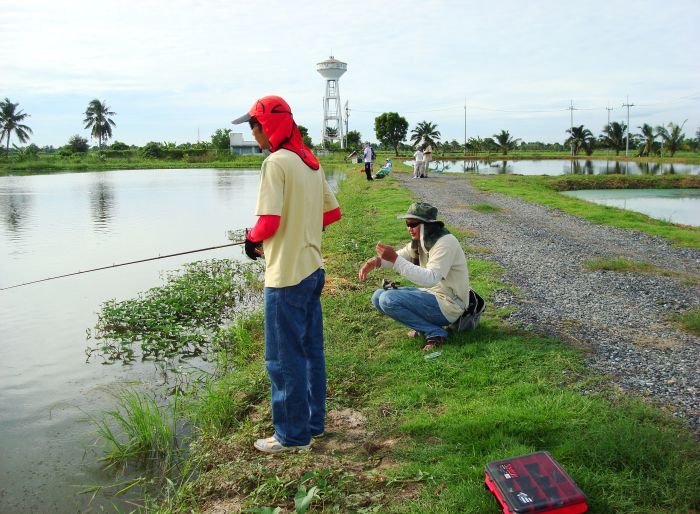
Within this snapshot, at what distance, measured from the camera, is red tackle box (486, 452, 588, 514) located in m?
2.55

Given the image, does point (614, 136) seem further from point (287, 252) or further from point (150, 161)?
point (287, 252)

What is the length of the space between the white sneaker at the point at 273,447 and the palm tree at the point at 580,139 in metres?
66.0

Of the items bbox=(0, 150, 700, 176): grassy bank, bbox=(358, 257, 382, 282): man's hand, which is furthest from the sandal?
bbox=(0, 150, 700, 176): grassy bank

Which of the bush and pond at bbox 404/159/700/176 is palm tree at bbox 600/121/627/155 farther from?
the bush


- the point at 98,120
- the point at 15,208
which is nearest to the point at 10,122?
the point at 98,120

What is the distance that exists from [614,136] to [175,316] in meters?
65.3

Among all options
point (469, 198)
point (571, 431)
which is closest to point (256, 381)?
point (571, 431)

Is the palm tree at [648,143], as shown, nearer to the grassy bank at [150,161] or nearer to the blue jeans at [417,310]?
the grassy bank at [150,161]

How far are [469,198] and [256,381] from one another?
13.4m

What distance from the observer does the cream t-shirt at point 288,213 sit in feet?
10.6

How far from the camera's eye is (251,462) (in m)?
3.49

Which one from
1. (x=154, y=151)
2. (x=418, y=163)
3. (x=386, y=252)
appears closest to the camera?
(x=386, y=252)

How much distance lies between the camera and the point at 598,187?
85.4 ft

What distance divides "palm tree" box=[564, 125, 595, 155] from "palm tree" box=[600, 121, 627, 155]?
1476 mm
